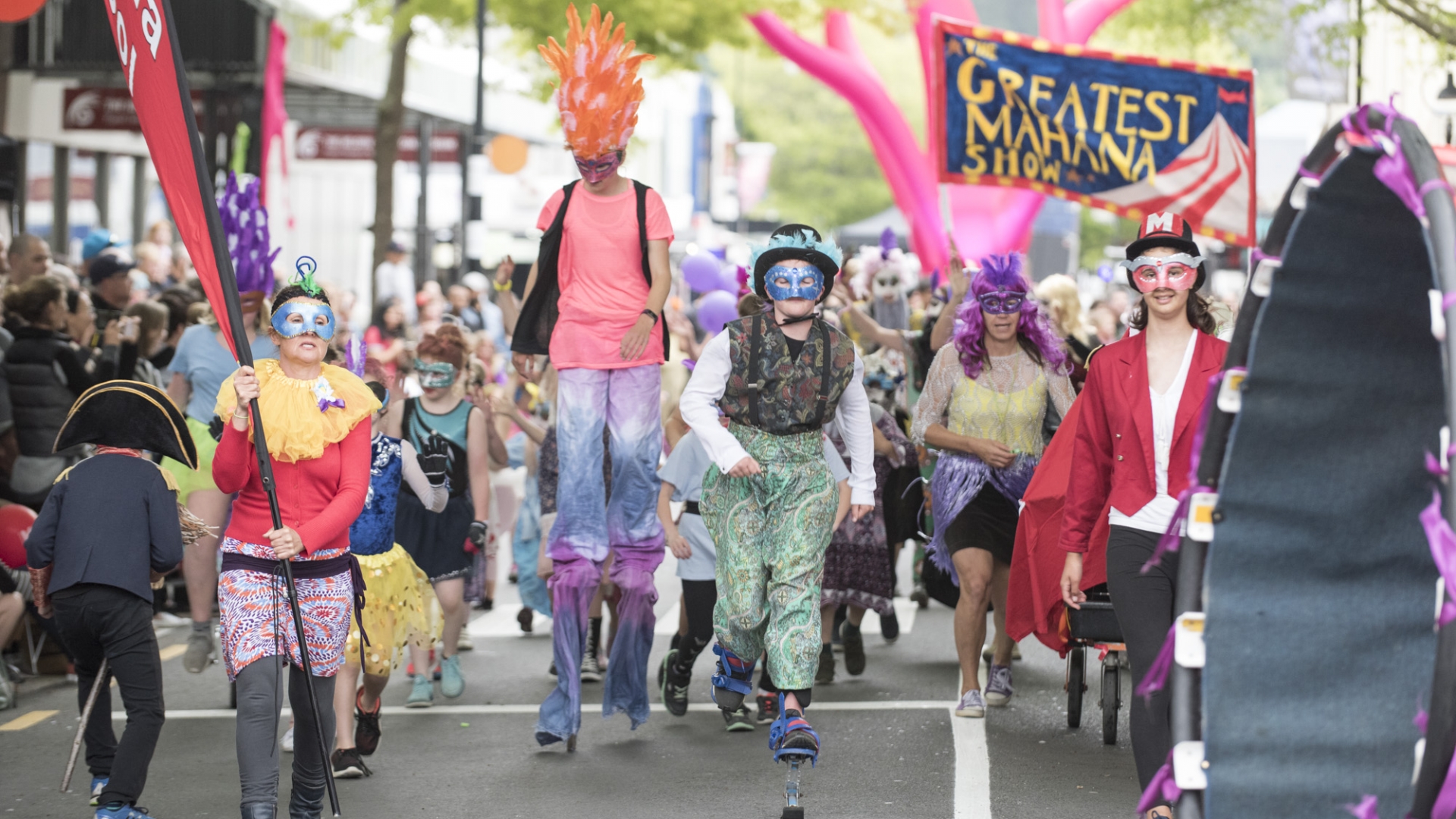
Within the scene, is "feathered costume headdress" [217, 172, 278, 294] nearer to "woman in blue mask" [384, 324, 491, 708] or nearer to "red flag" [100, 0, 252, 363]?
"woman in blue mask" [384, 324, 491, 708]

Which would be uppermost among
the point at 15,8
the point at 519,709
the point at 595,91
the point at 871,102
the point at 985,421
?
the point at 871,102

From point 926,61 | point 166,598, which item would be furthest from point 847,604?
point 926,61

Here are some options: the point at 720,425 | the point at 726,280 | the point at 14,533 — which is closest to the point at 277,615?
the point at 720,425

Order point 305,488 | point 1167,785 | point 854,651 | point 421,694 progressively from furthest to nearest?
point 854,651, point 421,694, point 305,488, point 1167,785

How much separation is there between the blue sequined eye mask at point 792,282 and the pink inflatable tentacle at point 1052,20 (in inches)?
763

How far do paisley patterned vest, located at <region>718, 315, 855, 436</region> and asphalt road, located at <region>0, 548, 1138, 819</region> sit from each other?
1.45m

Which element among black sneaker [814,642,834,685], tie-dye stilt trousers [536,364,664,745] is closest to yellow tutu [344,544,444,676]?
tie-dye stilt trousers [536,364,664,745]

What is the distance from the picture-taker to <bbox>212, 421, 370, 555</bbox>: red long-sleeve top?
575 cm

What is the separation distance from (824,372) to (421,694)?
122 inches

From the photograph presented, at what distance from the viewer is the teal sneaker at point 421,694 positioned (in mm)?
8602

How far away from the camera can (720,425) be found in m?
6.59

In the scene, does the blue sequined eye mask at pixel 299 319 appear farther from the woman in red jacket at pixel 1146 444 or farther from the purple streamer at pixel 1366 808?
the purple streamer at pixel 1366 808

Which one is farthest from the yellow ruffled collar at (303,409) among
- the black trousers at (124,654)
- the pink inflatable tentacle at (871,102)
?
A: the pink inflatable tentacle at (871,102)

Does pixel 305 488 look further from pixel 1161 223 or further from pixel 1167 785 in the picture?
pixel 1167 785
